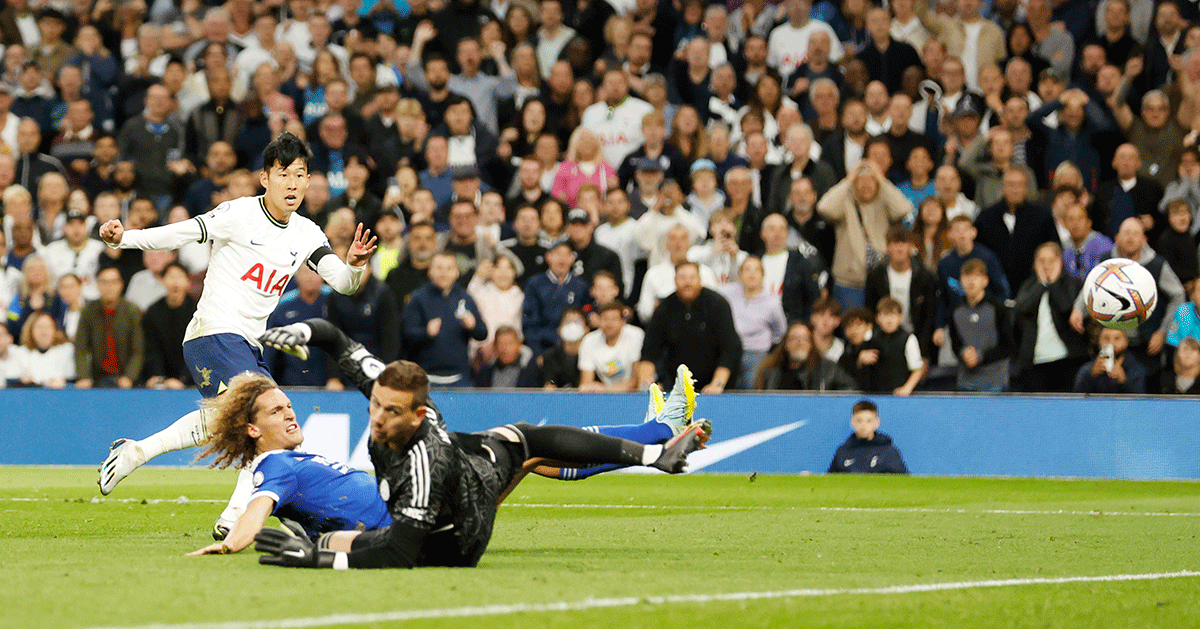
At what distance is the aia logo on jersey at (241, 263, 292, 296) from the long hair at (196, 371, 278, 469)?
68.4 inches

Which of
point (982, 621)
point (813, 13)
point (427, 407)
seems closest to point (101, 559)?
point (427, 407)

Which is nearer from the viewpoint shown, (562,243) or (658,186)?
(562,243)

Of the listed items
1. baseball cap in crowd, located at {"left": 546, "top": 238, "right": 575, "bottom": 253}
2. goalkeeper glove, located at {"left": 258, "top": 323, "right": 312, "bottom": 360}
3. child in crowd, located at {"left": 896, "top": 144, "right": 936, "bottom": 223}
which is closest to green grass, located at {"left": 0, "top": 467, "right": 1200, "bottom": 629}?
goalkeeper glove, located at {"left": 258, "top": 323, "right": 312, "bottom": 360}

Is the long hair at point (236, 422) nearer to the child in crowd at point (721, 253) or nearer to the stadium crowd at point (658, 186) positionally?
the stadium crowd at point (658, 186)

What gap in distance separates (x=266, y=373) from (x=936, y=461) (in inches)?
308

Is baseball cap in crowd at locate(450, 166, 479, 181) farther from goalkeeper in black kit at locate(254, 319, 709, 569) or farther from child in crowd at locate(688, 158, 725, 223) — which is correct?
goalkeeper in black kit at locate(254, 319, 709, 569)

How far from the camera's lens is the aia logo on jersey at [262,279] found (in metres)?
9.16

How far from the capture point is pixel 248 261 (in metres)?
9.14

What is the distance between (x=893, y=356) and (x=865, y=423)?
0.94 metres

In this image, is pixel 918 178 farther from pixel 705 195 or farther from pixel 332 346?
pixel 332 346

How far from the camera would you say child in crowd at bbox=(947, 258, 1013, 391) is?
15039mm

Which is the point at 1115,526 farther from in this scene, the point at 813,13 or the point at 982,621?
the point at 813,13

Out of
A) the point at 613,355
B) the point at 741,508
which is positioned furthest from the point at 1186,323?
the point at 741,508

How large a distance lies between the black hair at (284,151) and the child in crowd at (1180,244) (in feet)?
31.9
